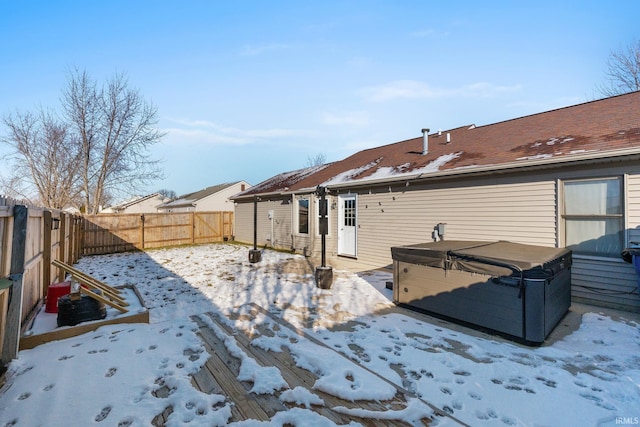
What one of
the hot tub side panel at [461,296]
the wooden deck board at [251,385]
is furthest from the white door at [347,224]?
the wooden deck board at [251,385]

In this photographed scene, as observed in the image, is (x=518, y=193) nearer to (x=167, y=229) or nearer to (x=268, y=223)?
(x=268, y=223)

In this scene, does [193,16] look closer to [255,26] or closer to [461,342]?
[255,26]

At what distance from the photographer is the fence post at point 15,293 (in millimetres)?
2604

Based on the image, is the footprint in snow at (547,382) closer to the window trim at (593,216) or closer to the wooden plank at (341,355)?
the wooden plank at (341,355)

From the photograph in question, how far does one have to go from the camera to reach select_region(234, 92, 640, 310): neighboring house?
A: 4.98 metres

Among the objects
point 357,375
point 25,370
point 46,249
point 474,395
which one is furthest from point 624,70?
point 46,249

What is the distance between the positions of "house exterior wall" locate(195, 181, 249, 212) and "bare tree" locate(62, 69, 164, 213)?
6458mm

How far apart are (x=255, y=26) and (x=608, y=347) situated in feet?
36.9

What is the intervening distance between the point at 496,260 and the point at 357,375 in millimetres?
2245

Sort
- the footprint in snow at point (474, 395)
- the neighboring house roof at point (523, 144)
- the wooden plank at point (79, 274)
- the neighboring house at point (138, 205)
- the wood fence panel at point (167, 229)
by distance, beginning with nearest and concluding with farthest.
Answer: the footprint in snow at point (474, 395) → the wooden plank at point (79, 274) → the neighboring house roof at point (523, 144) → the wood fence panel at point (167, 229) → the neighboring house at point (138, 205)

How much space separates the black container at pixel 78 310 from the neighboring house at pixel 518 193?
6.12 m

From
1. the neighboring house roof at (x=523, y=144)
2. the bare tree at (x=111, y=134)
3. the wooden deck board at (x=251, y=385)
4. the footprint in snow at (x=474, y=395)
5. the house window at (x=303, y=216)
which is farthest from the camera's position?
the bare tree at (x=111, y=134)

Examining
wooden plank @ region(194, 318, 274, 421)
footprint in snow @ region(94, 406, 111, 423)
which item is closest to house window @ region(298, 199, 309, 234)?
wooden plank @ region(194, 318, 274, 421)

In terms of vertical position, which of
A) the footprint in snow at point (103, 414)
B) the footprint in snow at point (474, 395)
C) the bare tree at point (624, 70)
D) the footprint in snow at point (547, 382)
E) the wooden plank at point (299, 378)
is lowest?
the footprint in snow at point (547, 382)
